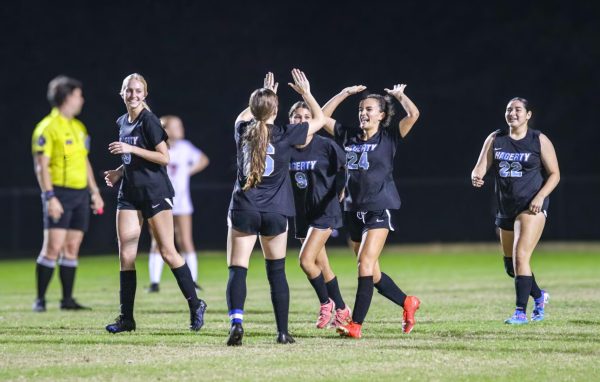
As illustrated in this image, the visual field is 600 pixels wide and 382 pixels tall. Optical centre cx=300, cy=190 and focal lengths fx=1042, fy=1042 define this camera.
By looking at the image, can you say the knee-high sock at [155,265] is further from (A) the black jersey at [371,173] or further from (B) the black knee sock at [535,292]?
(B) the black knee sock at [535,292]

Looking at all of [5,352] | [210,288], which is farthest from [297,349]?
[210,288]

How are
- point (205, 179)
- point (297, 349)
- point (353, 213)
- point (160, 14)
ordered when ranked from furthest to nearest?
point (160, 14), point (205, 179), point (353, 213), point (297, 349)

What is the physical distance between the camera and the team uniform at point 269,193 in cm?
796

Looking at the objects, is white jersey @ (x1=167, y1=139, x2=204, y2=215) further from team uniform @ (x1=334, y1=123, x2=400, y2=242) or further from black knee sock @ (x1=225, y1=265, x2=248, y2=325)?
black knee sock @ (x1=225, y1=265, x2=248, y2=325)

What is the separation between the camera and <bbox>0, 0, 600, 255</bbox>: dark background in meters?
28.2

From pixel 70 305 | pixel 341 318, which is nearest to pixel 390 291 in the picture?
pixel 341 318

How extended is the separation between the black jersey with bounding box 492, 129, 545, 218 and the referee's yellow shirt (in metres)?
4.73

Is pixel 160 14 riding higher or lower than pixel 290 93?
higher

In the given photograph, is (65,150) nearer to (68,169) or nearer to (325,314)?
(68,169)

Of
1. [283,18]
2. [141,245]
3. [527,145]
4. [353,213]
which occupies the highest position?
[283,18]

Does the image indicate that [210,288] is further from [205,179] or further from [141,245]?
[205,179]

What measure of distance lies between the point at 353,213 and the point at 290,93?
2001 centimetres

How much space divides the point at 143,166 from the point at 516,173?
3447mm

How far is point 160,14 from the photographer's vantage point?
31047 mm
